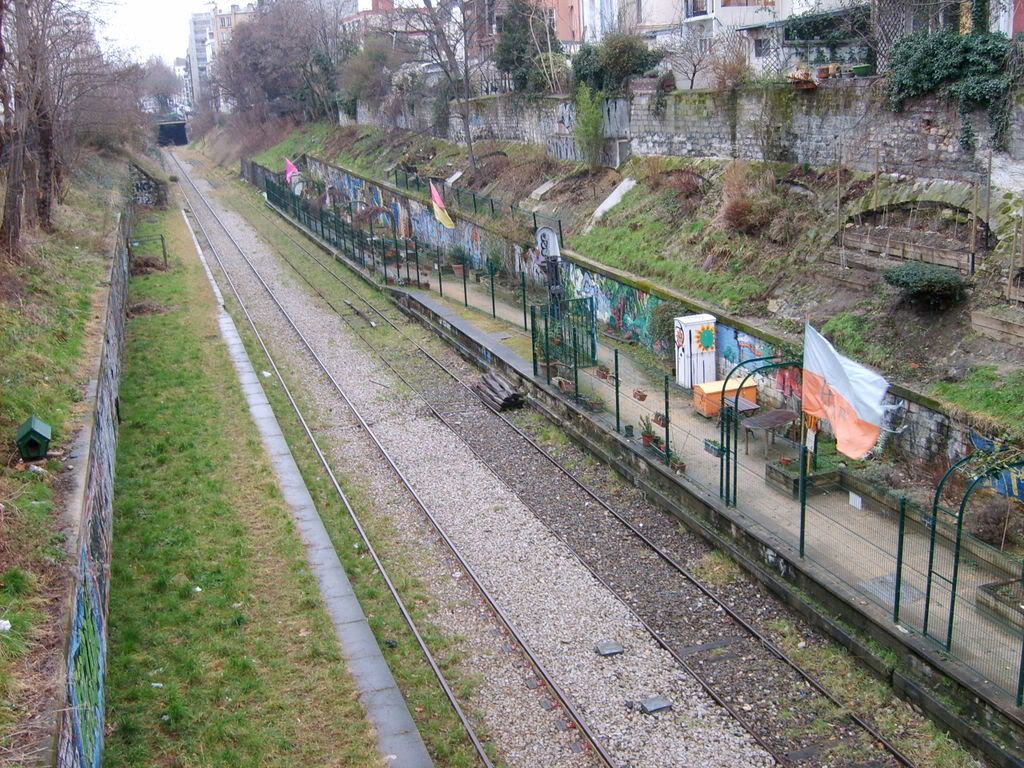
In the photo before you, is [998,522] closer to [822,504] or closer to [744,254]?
[822,504]

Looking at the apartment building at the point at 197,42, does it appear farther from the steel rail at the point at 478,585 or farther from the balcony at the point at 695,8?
the steel rail at the point at 478,585

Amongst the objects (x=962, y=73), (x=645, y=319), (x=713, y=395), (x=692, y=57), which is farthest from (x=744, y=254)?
(x=692, y=57)

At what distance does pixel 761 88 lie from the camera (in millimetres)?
22969

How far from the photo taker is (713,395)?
17.5m

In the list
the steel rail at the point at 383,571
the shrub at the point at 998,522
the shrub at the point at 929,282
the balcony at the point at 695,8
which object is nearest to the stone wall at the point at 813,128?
the shrub at the point at 929,282

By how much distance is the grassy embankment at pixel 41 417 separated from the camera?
26.0ft

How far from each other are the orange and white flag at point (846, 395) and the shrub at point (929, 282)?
15.5 feet

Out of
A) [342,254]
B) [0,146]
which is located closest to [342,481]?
[0,146]

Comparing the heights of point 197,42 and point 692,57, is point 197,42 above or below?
above

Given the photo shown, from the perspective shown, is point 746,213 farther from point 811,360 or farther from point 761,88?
point 811,360

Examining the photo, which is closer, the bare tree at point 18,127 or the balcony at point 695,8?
the bare tree at point 18,127

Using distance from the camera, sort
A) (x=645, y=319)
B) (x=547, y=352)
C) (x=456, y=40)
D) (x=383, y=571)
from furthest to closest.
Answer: (x=456, y=40) → (x=645, y=319) → (x=547, y=352) → (x=383, y=571)

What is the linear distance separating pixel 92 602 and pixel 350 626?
2.81 metres

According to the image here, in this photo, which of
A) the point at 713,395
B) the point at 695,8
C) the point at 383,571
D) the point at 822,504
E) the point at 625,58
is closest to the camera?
the point at 383,571
